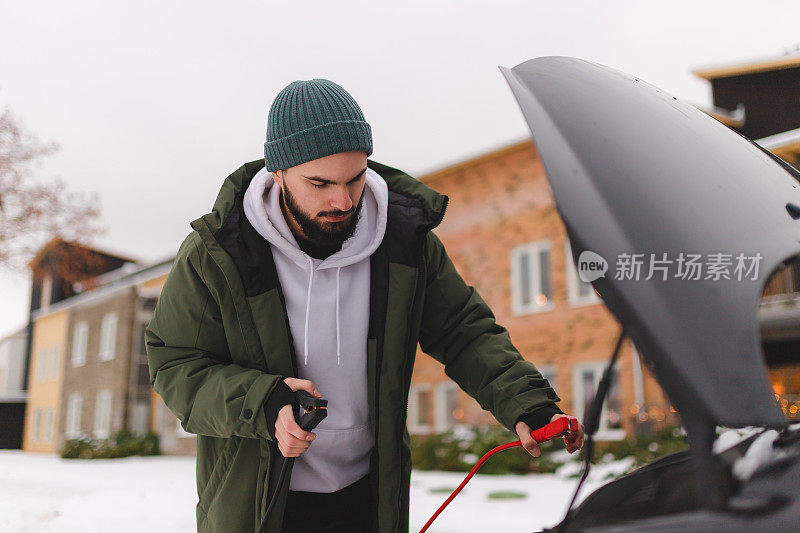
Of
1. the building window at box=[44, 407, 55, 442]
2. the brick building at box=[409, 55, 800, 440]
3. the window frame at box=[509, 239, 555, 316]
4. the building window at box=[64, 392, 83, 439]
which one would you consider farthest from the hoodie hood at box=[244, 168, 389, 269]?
the building window at box=[44, 407, 55, 442]

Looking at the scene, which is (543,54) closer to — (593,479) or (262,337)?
(262,337)

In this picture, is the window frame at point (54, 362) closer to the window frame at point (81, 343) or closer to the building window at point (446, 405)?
the window frame at point (81, 343)

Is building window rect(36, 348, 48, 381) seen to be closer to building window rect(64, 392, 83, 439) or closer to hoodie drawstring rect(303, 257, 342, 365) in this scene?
building window rect(64, 392, 83, 439)

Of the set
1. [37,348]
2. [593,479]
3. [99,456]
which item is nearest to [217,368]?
[593,479]

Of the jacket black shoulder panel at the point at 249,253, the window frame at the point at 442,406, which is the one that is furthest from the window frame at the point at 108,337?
the jacket black shoulder panel at the point at 249,253

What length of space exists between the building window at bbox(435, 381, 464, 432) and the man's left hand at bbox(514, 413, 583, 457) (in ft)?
42.5

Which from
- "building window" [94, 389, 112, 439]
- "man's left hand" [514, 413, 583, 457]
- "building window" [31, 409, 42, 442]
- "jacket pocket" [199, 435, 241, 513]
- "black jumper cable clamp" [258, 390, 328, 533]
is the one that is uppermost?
"black jumper cable clamp" [258, 390, 328, 533]

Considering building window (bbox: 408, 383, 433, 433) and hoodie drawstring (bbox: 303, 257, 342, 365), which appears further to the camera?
building window (bbox: 408, 383, 433, 433)

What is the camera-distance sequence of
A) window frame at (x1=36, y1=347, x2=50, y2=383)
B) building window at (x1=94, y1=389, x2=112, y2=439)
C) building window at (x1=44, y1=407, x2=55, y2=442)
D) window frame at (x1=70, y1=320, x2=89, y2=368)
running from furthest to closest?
window frame at (x1=36, y1=347, x2=50, y2=383)
building window at (x1=44, y1=407, x2=55, y2=442)
window frame at (x1=70, y1=320, x2=89, y2=368)
building window at (x1=94, y1=389, x2=112, y2=439)

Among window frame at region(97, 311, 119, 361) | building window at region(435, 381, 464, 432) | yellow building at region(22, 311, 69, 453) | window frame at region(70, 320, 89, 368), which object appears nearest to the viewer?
building window at region(435, 381, 464, 432)

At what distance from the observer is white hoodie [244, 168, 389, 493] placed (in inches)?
75.2

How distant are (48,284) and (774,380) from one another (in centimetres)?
3554

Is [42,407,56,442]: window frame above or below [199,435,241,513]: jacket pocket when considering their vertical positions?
below

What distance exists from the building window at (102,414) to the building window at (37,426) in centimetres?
601
